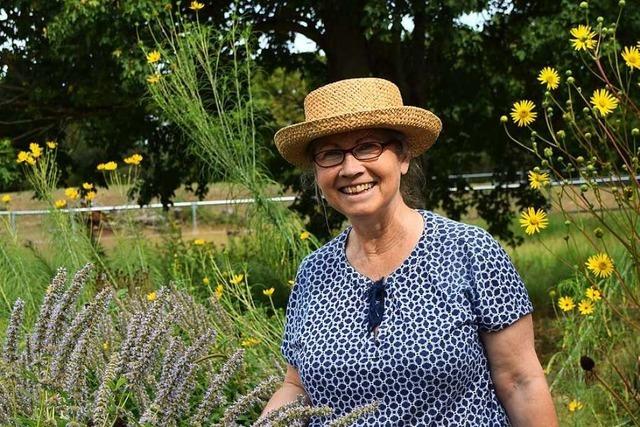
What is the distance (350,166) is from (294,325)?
0.50m

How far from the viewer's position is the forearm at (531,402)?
8.02 ft

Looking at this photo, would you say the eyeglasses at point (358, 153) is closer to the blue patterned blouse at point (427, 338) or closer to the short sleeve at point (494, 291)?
the blue patterned blouse at point (427, 338)

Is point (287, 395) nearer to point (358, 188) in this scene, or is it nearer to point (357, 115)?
point (358, 188)


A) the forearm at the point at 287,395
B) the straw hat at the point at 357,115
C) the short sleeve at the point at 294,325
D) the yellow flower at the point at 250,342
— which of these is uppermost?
the straw hat at the point at 357,115

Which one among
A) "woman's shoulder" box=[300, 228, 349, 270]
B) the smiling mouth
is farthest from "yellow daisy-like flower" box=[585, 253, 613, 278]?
the smiling mouth

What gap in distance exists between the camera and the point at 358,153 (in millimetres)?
2527

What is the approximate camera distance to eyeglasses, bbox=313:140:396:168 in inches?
99.3

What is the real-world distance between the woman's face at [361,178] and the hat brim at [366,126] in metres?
0.04

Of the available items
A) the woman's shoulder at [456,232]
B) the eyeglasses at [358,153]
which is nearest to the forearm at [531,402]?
the woman's shoulder at [456,232]

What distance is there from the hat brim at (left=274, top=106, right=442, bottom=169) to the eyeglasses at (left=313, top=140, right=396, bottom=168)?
0.05 m

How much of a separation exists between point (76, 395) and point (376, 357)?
76cm

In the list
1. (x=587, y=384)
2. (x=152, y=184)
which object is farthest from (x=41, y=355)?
(x=152, y=184)

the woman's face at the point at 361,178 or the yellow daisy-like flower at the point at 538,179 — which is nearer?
the woman's face at the point at 361,178

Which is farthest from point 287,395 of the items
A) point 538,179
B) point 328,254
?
point 538,179
